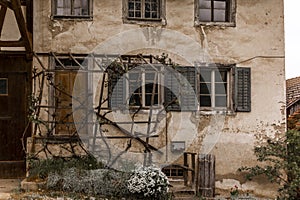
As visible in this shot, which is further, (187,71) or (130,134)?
(187,71)

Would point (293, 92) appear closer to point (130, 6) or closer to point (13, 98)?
point (130, 6)

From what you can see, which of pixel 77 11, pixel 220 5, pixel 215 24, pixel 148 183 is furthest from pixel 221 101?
pixel 77 11

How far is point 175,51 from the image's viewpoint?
486 inches

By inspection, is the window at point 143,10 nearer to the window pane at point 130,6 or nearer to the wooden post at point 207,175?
the window pane at point 130,6

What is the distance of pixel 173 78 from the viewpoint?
40.0 ft

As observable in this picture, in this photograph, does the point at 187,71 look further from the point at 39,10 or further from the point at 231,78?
the point at 39,10

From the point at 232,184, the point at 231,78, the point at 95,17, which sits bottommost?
the point at 232,184

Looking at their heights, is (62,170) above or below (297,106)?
below

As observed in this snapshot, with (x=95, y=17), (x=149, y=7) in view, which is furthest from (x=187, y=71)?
(x=95, y=17)

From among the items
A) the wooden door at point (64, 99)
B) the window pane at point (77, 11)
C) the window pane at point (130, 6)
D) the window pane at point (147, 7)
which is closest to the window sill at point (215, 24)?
the window pane at point (147, 7)

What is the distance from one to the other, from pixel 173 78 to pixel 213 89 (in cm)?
115

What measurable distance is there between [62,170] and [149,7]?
15.3 ft

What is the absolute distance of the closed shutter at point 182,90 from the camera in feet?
40.1

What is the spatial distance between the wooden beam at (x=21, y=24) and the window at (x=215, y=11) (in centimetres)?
422
